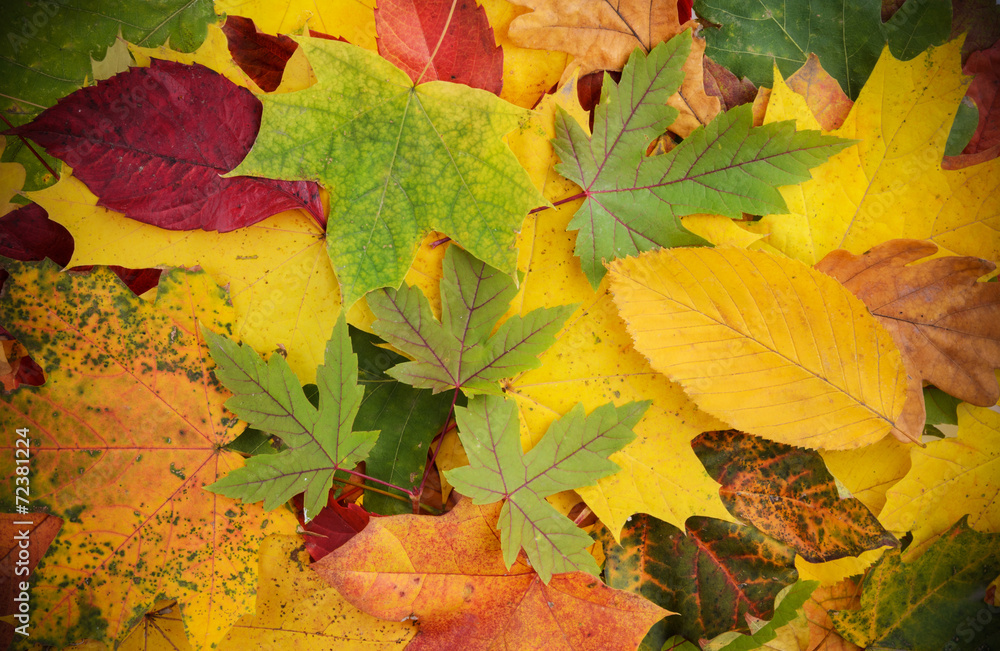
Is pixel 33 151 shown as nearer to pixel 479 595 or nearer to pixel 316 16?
pixel 316 16

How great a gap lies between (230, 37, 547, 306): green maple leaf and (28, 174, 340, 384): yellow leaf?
0.08m

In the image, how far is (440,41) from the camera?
0.86m

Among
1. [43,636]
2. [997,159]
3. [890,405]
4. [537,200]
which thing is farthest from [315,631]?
[997,159]

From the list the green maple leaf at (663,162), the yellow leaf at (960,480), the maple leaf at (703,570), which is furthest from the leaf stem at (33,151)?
the yellow leaf at (960,480)

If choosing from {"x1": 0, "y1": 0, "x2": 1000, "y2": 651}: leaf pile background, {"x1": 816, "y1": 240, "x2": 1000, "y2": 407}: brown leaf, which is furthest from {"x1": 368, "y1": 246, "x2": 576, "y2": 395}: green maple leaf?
{"x1": 816, "y1": 240, "x2": 1000, "y2": 407}: brown leaf

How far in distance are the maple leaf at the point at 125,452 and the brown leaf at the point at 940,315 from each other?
3.45ft

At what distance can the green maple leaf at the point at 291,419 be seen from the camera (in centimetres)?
81

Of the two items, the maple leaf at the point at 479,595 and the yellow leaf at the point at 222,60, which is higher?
the yellow leaf at the point at 222,60

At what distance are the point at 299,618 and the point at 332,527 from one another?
155 mm

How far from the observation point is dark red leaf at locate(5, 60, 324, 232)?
792mm

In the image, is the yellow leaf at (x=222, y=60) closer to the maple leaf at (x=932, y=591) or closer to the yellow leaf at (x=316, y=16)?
the yellow leaf at (x=316, y=16)

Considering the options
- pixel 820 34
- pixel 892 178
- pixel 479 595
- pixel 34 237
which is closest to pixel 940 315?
pixel 892 178

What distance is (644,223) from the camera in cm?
89

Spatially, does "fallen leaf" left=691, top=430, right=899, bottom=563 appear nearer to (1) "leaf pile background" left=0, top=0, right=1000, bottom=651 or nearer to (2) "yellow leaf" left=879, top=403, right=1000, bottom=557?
(1) "leaf pile background" left=0, top=0, right=1000, bottom=651
